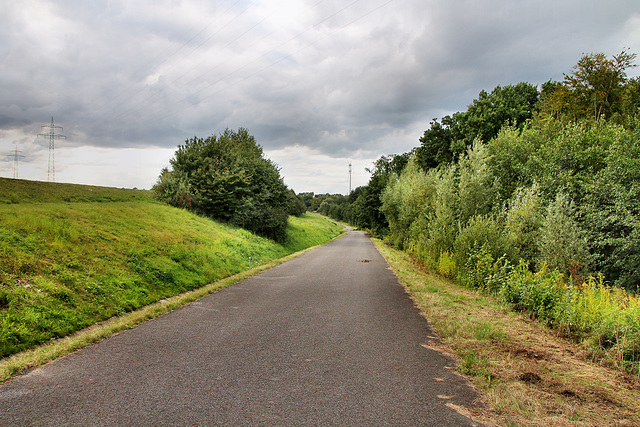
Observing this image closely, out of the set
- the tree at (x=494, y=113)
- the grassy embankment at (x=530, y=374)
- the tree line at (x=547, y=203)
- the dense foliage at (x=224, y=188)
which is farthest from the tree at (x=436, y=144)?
the grassy embankment at (x=530, y=374)

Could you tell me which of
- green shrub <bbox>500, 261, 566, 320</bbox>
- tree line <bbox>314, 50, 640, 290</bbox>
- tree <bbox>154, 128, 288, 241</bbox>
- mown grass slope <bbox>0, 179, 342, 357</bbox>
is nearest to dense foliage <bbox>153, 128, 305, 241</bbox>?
tree <bbox>154, 128, 288, 241</bbox>

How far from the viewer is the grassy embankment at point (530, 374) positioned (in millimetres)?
3699

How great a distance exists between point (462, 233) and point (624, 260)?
6.91 metres

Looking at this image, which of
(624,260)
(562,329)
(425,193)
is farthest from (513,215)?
(425,193)

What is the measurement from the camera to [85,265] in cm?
959

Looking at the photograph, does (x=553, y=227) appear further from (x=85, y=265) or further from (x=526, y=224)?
(x=85, y=265)

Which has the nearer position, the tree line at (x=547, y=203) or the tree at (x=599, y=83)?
the tree line at (x=547, y=203)

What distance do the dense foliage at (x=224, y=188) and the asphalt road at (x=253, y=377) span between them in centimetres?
2132

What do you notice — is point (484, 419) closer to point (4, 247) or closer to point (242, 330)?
point (242, 330)

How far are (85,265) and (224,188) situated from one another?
65.5 feet

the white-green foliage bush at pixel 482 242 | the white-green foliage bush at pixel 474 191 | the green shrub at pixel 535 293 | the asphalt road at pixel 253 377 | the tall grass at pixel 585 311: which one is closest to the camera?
the asphalt road at pixel 253 377

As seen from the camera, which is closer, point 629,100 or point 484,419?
point 484,419

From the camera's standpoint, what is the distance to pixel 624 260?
13.7 metres

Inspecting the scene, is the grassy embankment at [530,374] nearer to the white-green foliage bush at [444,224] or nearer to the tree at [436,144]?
Answer: the white-green foliage bush at [444,224]
